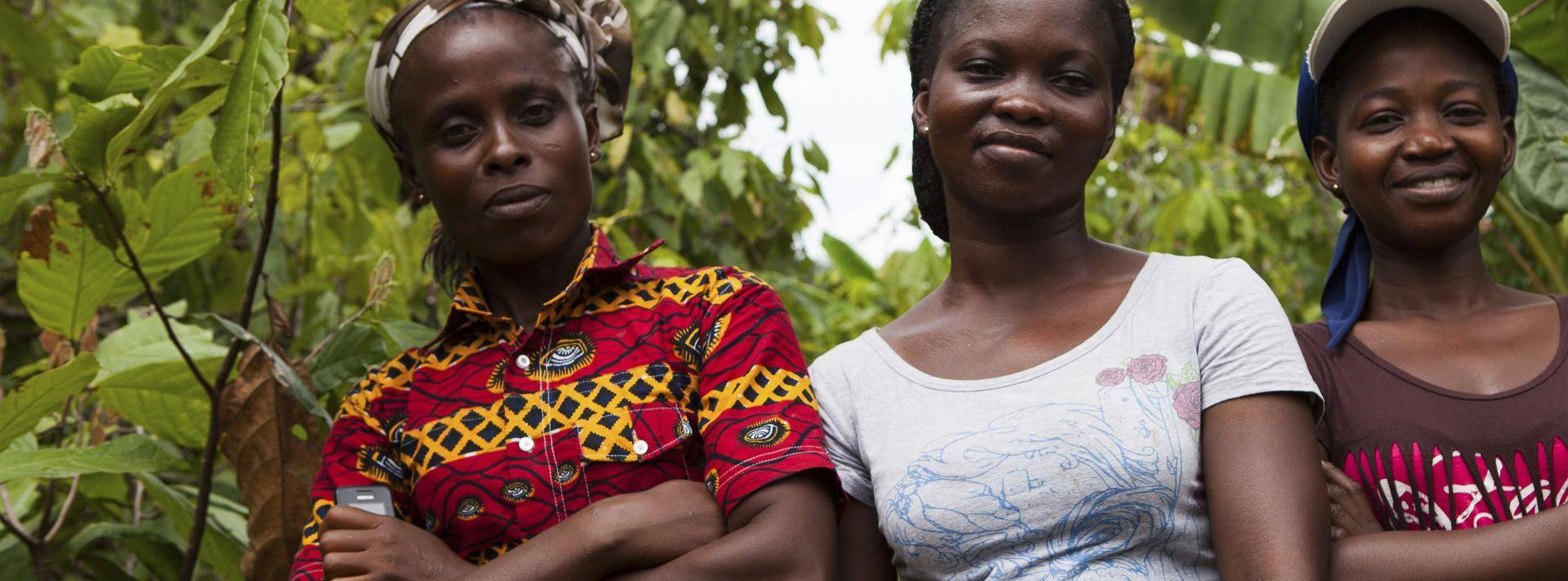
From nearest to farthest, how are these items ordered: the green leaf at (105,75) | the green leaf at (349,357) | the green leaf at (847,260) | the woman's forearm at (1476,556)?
the woman's forearm at (1476,556), the green leaf at (105,75), the green leaf at (349,357), the green leaf at (847,260)

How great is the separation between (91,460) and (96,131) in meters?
0.54

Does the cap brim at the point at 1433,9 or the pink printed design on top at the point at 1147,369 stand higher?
the cap brim at the point at 1433,9

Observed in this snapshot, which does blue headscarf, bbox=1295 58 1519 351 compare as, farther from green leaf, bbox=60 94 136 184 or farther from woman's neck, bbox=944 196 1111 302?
green leaf, bbox=60 94 136 184

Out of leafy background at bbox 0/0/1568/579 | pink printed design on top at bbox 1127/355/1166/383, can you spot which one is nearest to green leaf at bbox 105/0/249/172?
leafy background at bbox 0/0/1568/579

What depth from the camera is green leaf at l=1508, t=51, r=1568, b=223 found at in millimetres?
2686

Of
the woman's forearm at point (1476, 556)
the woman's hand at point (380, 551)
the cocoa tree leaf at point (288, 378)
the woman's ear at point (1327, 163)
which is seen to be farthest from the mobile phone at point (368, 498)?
the woman's ear at point (1327, 163)

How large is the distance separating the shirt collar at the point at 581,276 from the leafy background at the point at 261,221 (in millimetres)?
341

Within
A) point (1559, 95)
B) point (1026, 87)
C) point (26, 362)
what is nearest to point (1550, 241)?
point (1559, 95)

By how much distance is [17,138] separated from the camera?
4355 millimetres

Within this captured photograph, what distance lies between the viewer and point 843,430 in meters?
2.16

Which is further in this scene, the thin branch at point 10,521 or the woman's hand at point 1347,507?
the thin branch at point 10,521

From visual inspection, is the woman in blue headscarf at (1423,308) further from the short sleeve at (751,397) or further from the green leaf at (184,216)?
the green leaf at (184,216)

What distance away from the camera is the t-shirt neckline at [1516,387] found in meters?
2.03

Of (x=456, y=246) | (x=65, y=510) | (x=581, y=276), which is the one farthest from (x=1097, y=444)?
(x=65, y=510)
